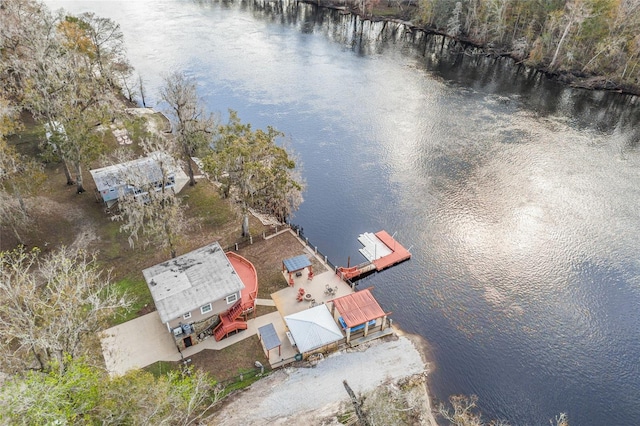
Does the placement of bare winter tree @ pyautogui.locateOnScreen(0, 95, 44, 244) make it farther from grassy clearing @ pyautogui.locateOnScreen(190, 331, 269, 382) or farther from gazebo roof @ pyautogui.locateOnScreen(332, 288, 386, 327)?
gazebo roof @ pyautogui.locateOnScreen(332, 288, 386, 327)

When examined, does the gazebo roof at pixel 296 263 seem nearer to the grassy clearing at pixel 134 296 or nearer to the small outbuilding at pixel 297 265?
the small outbuilding at pixel 297 265

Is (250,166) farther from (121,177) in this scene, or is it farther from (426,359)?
(426,359)

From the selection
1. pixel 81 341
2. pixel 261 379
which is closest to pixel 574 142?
pixel 261 379

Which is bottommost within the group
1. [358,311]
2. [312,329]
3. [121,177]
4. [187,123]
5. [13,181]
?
[312,329]

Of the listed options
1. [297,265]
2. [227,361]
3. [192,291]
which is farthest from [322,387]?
[192,291]

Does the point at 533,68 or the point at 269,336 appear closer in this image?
the point at 269,336

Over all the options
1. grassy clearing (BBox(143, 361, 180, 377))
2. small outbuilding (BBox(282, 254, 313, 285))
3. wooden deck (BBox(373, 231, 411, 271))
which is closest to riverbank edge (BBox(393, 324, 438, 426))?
wooden deck (BBox(373, 231, 411, 271))
